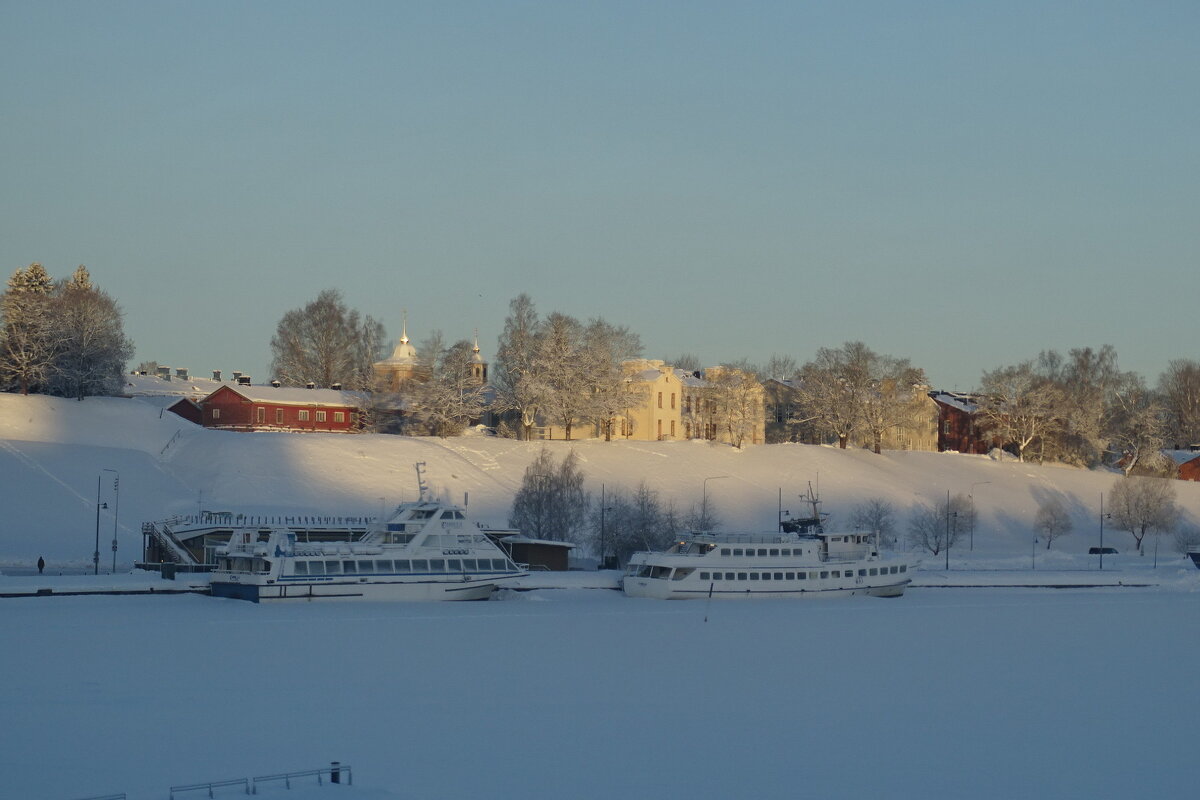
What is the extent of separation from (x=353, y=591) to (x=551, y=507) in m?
21.8

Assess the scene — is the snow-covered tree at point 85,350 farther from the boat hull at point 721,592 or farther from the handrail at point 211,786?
the handrail at point 211,786

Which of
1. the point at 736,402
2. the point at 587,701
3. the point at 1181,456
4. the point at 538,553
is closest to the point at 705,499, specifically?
the point at 538,553

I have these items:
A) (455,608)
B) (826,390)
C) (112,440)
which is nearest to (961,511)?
(826,390)

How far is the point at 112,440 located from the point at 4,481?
1297 cm

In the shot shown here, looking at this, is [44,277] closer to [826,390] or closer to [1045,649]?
[826,390]

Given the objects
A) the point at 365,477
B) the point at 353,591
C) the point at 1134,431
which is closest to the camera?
the point at 353,591

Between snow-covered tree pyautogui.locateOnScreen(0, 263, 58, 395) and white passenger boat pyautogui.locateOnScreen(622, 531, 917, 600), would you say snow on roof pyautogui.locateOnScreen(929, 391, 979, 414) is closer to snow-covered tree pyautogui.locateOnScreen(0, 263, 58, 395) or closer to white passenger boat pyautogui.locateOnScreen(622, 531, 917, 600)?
white passenger boat pyautogui.locateOnScreen(622, 531, 917, 600)

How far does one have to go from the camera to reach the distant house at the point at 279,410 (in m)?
106

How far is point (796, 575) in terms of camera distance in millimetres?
68625

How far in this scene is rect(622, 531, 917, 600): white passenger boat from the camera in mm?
66500

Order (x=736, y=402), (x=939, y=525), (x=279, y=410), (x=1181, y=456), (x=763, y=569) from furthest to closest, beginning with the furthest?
1. (x=1181, y=456)
2. (x=736, y=402)
3. (x=279, y=410)
4. (x=939, y=525)
5. (x=763, y=569)

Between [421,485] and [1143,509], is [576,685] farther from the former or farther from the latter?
[1143,509]

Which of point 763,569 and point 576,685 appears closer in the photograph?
point 576,685

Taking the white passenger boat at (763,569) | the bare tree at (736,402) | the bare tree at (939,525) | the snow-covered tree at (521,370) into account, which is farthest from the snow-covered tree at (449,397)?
the white passenger boat at (763,569)
